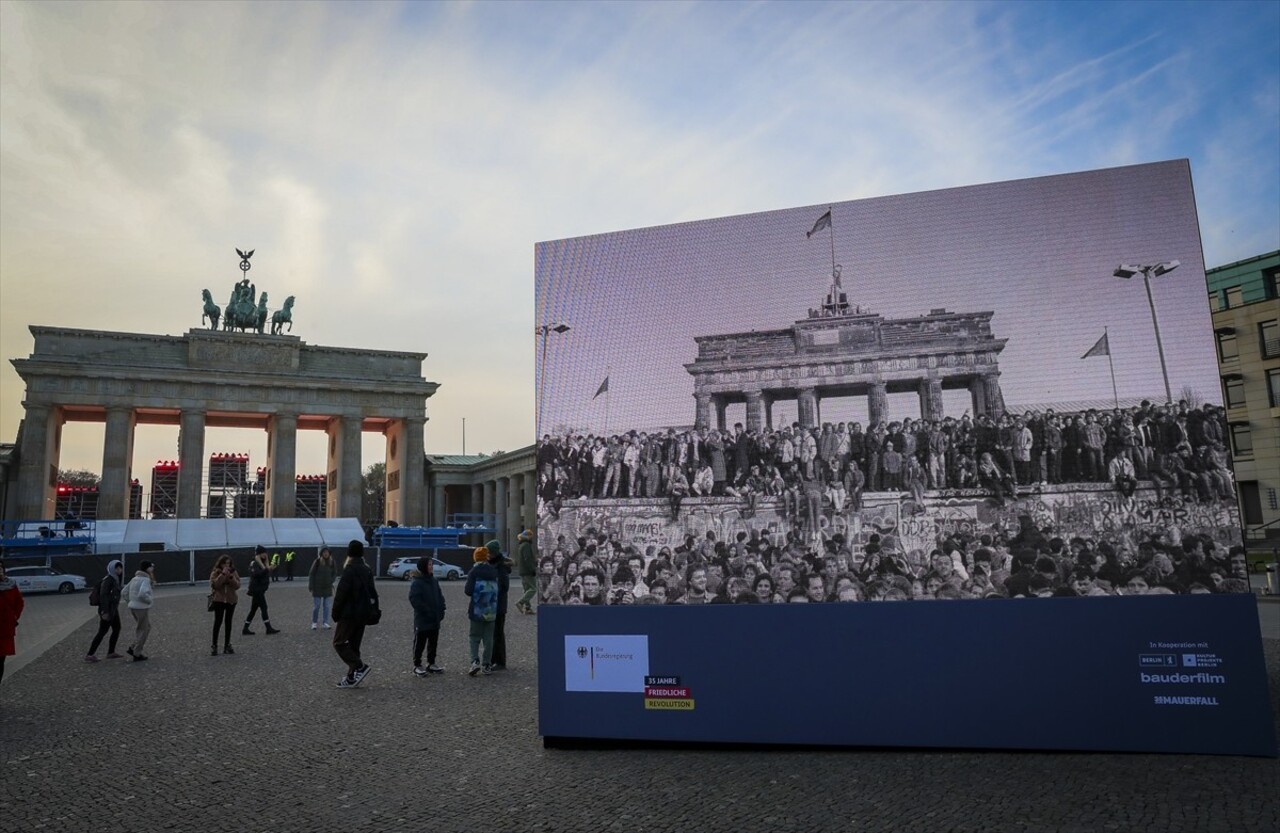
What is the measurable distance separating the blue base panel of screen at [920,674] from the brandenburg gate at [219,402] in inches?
2495

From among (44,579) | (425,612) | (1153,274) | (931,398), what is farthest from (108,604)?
(44,579)

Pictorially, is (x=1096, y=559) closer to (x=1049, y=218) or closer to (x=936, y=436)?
(x=936, y=436)

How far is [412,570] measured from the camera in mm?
43562

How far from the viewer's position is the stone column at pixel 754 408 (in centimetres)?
827

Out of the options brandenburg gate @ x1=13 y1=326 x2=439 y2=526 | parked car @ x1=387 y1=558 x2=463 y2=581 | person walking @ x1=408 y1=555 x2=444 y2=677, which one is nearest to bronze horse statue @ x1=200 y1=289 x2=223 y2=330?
brandenburg gate @ x1=13 y1=326 x2=439 y2=526

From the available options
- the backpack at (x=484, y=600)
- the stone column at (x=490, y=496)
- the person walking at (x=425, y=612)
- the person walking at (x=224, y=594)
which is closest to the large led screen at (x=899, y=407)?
the backpack at (x=484, y=600)

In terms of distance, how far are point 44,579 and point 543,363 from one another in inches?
1387

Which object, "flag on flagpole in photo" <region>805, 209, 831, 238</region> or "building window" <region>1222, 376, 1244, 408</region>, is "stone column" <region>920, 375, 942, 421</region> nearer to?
"flag on flagpole in photo" <region>805, 209, 831, 238</region>

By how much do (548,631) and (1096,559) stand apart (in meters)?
4.97

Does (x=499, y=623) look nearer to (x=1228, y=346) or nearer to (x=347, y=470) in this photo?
(x=1228, y=346)

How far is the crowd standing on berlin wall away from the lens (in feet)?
24.6

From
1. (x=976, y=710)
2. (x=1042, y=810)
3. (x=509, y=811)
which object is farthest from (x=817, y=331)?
(x=509, y=811)

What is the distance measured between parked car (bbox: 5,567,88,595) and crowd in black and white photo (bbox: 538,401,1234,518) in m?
34.8

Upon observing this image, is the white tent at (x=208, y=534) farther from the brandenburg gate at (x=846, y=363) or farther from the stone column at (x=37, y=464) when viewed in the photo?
the brandenburg gate at (x=846, y=363)
